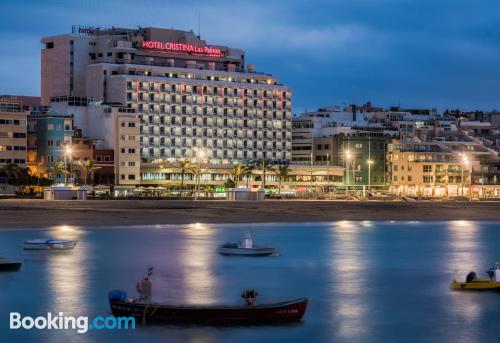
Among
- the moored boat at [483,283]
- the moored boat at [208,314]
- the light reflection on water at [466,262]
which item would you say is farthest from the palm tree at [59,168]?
the moored boat at [208,314]

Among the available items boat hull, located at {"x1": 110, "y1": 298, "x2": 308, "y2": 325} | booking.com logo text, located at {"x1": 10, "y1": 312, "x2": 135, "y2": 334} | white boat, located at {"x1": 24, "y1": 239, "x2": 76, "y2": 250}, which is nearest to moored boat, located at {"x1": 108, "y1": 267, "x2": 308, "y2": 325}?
boat hull, located at {"x1": 110, "y1": 298, "x2": 308, "y2": 325}

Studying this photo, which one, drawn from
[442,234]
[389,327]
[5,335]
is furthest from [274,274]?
[442,234]

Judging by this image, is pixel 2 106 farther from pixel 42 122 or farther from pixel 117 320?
pixel 117 320

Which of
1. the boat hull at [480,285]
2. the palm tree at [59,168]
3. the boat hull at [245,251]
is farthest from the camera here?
the palm tree at [59,168]

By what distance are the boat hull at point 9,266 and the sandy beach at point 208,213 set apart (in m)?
35.7

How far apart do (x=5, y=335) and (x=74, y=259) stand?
2622 cm

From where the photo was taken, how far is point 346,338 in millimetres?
38938

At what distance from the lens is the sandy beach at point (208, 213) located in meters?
106

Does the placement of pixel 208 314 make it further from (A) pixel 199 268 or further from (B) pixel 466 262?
(B) pixel 466 262

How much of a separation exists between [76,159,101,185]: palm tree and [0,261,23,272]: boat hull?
127 m

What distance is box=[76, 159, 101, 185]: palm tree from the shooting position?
184250 mm

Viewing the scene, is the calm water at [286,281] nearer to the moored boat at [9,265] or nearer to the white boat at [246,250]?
the moored boat at [9,265]

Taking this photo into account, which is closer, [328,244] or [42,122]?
[328,244]

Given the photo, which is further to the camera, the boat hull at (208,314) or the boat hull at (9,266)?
the boat hull at (9,266)
